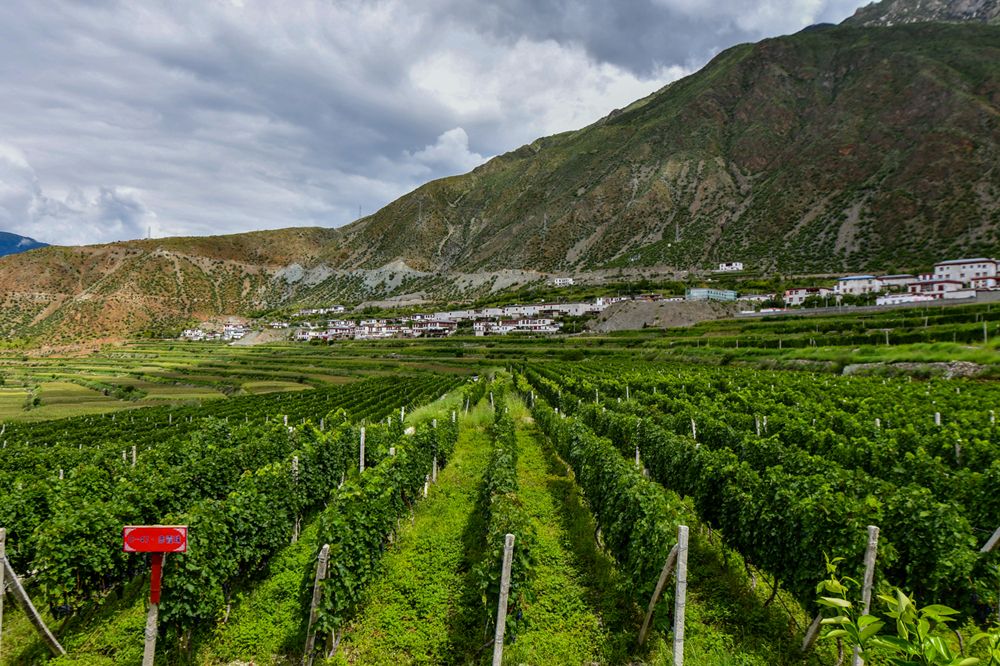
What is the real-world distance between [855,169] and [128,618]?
201 metres

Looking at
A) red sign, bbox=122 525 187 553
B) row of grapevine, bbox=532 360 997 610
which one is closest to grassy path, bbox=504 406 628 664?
row of grapevine, bbox=532 360 997 610

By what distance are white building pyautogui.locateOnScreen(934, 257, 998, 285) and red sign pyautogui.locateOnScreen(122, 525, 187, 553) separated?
424 feet

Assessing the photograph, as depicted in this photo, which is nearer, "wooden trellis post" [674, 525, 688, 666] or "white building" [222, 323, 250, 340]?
"wooden trellis post" [674, 525, 688, 666]

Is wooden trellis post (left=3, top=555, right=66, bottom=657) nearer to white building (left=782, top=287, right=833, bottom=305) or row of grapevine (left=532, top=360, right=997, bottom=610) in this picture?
row of grapevine (left=532, top=360, right=997, bottom=610)

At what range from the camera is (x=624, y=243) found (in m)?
183

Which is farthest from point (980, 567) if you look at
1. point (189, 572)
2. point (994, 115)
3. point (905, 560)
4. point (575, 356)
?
point (994, 115)

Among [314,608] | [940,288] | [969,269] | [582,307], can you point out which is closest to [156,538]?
[314,608]

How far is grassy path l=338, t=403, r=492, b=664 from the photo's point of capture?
28.6 feet

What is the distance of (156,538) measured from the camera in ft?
20.8

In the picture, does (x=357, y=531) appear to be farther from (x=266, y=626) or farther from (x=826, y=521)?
(x=826, y=521)

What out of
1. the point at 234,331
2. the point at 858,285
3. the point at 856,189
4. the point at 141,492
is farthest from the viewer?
the point at 234,331

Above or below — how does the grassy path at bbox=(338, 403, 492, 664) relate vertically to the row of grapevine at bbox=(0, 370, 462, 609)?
below

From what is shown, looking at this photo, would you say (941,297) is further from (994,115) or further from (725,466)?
(994,115)

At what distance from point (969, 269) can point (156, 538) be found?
134584mm
